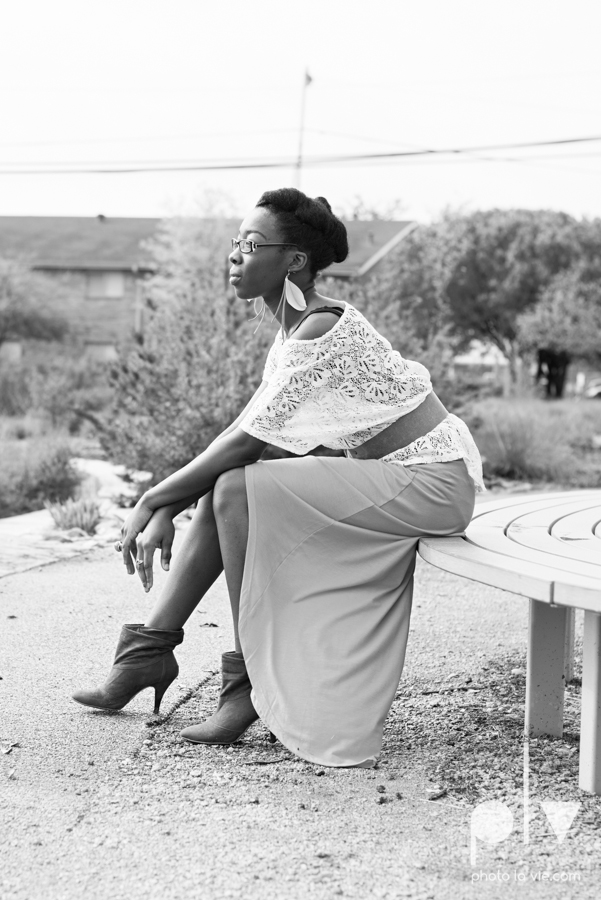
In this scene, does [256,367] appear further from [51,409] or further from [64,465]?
[51,409]

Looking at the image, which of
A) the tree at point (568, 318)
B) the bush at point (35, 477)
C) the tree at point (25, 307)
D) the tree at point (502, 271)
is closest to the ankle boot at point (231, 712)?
the bush at point (35, 477)

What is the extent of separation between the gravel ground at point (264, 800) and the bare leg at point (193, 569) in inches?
13.1

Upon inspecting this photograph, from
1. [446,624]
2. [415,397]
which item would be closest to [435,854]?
[415,397]

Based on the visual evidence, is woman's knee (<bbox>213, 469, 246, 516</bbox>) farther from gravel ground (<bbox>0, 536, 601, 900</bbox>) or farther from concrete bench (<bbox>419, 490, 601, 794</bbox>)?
gravel ground (<bbox>0, 536, 601, 900</bbox>)

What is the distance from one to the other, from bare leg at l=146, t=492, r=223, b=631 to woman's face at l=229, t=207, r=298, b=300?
0.63 meters

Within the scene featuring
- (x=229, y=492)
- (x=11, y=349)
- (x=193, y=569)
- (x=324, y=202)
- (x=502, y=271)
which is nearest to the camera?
(x=229, y=492)

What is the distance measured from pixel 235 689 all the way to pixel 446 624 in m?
1.91

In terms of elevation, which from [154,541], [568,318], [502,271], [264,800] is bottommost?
[264,800]

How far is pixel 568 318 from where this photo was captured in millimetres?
33000

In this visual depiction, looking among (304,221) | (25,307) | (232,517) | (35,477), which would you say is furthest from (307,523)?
(25,307)

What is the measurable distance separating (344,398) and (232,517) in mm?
451

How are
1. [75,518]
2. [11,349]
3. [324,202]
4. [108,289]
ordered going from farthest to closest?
1. [108,289]
2. [11,349]
3. [75,518]
4. [324,202]

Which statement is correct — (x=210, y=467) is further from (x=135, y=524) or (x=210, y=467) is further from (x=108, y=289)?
(x=108, y=289)

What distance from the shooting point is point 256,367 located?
8.49 m
